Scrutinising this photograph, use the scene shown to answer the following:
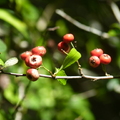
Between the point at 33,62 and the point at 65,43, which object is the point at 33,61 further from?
the point at 65,43

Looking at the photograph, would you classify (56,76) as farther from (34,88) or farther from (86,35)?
(86,35)

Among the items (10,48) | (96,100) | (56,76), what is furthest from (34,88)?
(56,76)

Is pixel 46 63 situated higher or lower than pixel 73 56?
lower

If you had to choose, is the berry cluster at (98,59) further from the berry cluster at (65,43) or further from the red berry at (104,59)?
the berry cluster at (65,43)

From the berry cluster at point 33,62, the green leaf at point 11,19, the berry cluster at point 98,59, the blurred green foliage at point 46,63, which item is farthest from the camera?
the blurred green foliage at point 46,63

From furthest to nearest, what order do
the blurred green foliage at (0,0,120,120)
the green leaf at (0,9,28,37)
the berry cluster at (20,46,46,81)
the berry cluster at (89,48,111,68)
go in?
the blurred green foliage at (0,0,120,120)
the green leaf at (0,9,28,37)
the berry cluster at (89,48,111,68)
the berry cluster at (20,46,46,81)

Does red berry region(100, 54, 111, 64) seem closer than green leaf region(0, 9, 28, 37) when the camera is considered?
Yes

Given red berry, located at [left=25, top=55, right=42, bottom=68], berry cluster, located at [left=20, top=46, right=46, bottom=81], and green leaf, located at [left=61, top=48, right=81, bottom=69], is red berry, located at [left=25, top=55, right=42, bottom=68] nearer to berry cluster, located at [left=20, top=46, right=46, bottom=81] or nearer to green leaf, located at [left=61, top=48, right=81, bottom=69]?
berry cluster, located at [left=20, top=46, right=46, bottom=81]

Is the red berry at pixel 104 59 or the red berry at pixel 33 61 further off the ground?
the red berry at pixel 33 61

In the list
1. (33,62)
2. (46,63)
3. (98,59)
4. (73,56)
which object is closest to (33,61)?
(33,62)

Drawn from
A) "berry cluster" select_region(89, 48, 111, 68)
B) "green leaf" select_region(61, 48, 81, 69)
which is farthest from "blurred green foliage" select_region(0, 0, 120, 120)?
"green leaf" select_region(61, 48, 81, 69)

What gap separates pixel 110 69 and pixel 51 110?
938 mm

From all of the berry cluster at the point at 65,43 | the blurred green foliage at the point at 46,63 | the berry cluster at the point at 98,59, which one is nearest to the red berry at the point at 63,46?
the berry cluster at the point at 65,43

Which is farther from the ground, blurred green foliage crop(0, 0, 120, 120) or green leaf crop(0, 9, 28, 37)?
green leaf crop(0, 9, 28, 37)
